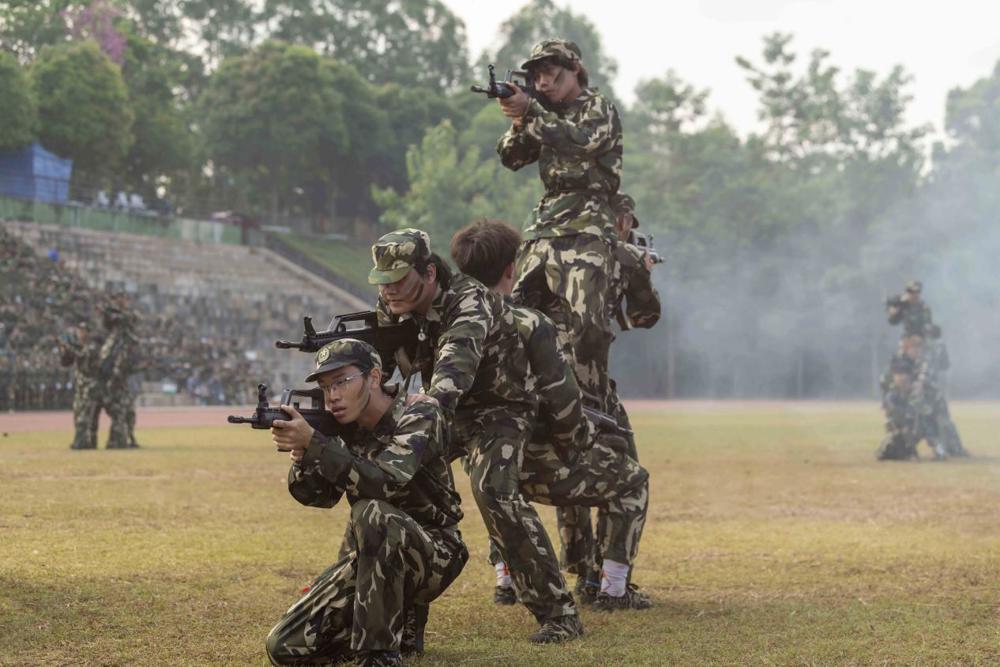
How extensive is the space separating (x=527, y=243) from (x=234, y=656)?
3335 mm

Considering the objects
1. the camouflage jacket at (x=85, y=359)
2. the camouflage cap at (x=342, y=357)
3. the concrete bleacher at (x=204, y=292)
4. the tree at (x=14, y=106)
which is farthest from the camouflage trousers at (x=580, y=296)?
the tree at (x=14, y=106)

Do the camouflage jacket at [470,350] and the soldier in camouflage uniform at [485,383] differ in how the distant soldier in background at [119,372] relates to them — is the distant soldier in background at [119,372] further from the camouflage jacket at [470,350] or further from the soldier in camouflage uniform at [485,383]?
the soldier in camouflage uniform at [485,383]

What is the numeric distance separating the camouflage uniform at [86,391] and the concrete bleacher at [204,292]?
1826 cm

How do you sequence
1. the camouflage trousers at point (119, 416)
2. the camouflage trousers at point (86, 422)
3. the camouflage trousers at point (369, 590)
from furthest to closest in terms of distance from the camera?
the camouflage trousers at point (119, 416) < the camouflage trousers at point (86, 422) < the camouflage trousers at point (369, 590)

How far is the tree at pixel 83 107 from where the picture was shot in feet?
186

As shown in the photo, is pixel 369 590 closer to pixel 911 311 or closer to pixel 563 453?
pixel 563 453

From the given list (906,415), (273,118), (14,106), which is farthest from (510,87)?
(273,118)

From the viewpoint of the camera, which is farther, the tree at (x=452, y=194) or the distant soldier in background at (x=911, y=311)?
the tree at (x=452, y=194)

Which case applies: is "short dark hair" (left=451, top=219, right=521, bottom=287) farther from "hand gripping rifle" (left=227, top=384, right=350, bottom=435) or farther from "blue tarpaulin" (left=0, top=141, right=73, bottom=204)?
"blue tarpaulin" (left=0, top=141, right=73, bottom=204)

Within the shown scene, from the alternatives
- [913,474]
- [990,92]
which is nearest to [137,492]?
[913,474]

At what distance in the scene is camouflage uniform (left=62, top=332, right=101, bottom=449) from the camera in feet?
62.3

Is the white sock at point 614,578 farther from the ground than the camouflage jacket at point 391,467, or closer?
closer

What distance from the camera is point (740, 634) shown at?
6.30 metres

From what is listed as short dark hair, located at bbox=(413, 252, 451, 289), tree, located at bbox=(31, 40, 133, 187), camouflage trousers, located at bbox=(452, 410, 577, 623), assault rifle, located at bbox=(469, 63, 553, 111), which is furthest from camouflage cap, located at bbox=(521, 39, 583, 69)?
tree, located at bbox=(31, 40, 133, 187)
